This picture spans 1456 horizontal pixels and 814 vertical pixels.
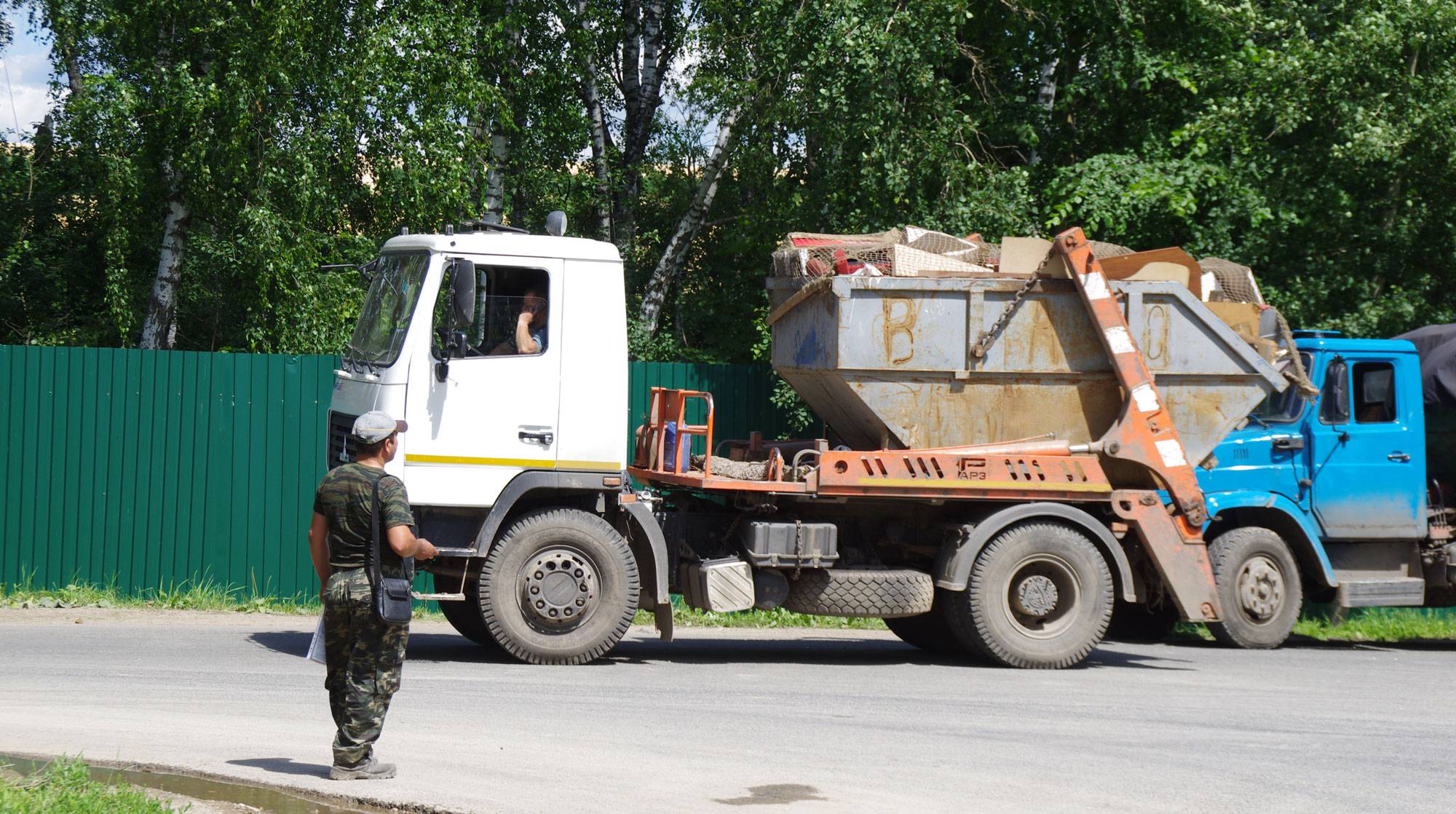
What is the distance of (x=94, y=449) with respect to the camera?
42.0 feet

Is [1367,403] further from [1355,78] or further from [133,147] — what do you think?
[133,147]

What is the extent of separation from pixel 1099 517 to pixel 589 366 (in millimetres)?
3919

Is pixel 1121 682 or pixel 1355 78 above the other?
pixel 1355 78

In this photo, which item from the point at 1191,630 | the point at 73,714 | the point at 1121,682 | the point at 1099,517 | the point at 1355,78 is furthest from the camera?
the point at 1355,78

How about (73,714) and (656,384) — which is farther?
(656,384)

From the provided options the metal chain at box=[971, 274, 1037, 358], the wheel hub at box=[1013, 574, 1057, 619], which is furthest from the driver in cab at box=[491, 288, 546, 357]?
the wheel hub at box=[1013, 574, 1057, 619]

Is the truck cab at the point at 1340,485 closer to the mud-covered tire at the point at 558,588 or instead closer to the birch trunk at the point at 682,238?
the mud-covered tire at the point at 558,588

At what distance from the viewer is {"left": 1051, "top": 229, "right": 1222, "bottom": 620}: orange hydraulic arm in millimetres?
9781

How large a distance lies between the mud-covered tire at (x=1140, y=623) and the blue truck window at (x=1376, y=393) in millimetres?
2418

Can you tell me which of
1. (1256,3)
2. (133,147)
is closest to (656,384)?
(133,147)

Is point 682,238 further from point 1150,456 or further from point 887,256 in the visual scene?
point 1150,456

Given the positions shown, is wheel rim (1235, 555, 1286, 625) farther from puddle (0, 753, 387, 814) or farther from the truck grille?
puddle (0, 753, 387, 814)

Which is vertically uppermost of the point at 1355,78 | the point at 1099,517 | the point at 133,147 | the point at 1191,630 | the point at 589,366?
the point at 1355,78

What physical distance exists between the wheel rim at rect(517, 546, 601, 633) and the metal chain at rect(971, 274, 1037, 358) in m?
3.08
